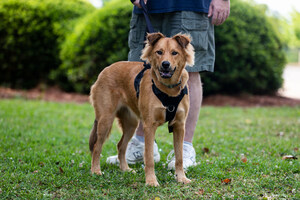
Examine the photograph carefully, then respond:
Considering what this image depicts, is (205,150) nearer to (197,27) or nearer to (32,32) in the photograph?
(197,27)

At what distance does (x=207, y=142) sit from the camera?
Answer: 5.58 meters

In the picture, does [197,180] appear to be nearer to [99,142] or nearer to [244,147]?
[99,142]

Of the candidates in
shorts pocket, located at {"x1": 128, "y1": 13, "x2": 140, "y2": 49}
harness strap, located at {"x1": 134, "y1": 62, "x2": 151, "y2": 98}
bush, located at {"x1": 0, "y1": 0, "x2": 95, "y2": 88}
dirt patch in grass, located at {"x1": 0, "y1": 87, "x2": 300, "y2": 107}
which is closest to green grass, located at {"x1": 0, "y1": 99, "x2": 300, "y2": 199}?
harness strap, located at {"x1": 134, "y1": 62, "x2": 151, "y2": 98}

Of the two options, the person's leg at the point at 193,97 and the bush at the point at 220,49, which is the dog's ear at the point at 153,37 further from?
the bush at the point at 220,49

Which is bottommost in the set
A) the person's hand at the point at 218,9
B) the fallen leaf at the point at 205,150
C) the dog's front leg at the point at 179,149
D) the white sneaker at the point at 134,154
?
the fallen leaf at the point at 205,150

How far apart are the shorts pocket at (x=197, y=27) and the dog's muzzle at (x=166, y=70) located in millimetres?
760

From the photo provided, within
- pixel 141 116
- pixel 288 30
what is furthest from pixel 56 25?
pixel 288 30

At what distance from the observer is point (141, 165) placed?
173 inches

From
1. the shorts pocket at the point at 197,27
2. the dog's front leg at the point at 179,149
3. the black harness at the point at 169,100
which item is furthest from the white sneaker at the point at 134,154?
the shorts pocket at the point at 197,27

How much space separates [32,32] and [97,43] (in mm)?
2625

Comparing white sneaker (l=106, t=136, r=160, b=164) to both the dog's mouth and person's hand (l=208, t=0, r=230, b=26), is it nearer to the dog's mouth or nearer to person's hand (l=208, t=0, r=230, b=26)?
the dog's mouth

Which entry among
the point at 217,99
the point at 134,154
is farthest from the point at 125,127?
the point at 217,99

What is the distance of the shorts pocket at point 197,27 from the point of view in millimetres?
3938

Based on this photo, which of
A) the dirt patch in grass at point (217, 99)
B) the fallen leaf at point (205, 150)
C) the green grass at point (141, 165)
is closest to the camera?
the green grass at point (141, 165)
